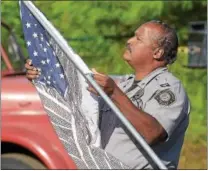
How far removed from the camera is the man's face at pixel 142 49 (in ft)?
12.1

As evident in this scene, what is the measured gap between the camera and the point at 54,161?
22.1 ft

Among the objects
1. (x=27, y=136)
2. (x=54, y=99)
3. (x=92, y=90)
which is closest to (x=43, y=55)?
(x=54, y=99)

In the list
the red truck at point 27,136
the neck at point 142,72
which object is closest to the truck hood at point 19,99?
the red truck at point 27,136

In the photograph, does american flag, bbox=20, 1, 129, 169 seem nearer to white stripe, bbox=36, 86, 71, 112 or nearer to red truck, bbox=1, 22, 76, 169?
white stripe, bbox=36, 86, 71, 112

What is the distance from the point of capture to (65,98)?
375 centimetres

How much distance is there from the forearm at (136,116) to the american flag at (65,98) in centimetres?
23

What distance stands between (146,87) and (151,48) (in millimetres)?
181

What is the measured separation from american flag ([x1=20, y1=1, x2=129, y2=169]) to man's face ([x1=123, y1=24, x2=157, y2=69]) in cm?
24

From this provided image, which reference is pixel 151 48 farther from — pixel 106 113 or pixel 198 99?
pixel 198 99

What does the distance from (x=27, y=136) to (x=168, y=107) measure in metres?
3.47

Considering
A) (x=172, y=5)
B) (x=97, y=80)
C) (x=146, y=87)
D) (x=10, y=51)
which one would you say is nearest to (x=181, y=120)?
(x=146, y=87)

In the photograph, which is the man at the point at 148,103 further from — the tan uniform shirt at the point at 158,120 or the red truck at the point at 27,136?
the red truck at the point at 27,136

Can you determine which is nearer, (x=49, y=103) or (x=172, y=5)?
(x=49, y=103)

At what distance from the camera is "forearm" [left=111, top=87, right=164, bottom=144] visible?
3.39 m
